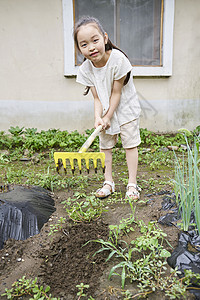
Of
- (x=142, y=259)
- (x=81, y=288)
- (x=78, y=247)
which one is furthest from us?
(x=78, y=247)

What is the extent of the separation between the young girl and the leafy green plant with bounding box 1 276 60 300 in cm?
108

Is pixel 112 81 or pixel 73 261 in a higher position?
pixel 112 81

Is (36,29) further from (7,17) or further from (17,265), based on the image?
(17,265)

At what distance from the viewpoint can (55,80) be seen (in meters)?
4.52

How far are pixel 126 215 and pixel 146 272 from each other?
0.59 m

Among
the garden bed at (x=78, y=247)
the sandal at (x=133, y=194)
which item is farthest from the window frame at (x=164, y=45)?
the sandal at (x=133, y=194)

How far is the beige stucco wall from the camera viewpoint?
431 cm

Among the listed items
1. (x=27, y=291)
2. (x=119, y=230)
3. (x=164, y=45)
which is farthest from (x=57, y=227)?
(x=164, y=45)

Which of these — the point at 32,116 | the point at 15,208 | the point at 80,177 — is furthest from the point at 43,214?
the point at 32,116

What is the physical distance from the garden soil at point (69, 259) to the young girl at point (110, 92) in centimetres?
57

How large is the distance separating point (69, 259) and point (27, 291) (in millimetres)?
287

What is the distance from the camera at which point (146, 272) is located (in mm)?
1424

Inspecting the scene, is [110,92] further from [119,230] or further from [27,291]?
[27,291]

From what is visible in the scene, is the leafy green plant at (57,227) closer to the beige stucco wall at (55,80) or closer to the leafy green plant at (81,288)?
the leafy green plant at (81,288)
